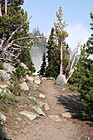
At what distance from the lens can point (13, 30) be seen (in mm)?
18312

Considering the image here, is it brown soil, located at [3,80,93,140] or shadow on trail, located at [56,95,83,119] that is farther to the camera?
shadow on trail, located at [56,95,83,119]

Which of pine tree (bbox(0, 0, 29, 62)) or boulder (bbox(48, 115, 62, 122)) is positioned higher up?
pine tree (bbox(0, 0, 29, 62))

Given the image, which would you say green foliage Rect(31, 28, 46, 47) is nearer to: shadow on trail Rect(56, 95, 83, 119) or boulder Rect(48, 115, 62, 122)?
shadow on trail Rect(56, 95, 83, 119)

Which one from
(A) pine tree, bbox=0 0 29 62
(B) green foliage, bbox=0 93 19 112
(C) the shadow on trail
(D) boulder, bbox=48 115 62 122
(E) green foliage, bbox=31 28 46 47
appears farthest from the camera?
(E) green foliage, bbox=31 28 46 47

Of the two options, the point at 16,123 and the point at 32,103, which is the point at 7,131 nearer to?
the point at 16,123

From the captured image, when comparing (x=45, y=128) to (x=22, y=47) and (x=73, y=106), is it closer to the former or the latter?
(x=73, y=106)

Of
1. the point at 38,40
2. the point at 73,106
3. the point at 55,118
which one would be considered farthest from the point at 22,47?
the point at 55,118

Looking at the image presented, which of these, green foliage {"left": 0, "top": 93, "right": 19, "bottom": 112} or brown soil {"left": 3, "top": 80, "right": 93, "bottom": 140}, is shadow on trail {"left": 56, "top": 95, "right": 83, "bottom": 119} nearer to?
brown soil {"left": 3, "top": 80, "right": 93, "bottom": 140}

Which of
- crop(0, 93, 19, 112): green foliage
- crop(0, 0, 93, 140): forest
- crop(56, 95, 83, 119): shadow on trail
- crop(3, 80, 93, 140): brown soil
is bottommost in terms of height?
crop(56, 95, 83, 119): shadow on trail

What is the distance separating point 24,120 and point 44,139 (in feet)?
6.59

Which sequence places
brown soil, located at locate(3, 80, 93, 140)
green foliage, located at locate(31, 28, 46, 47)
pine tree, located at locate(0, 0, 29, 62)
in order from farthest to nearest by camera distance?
green foliage, located at locate(31, 28, 46, 47) → pine tree, located at locate(0, 0, 29, 62) → brown soil, located at locate(3, 80, 93, 140)

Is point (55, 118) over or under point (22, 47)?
under

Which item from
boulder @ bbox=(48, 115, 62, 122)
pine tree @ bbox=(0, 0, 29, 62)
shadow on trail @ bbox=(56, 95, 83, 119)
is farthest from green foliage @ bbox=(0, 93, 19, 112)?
pine tree @ bbox=(0, 0, 29, 62)

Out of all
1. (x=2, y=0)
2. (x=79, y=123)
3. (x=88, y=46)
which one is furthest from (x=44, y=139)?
(x=2, y=0)
